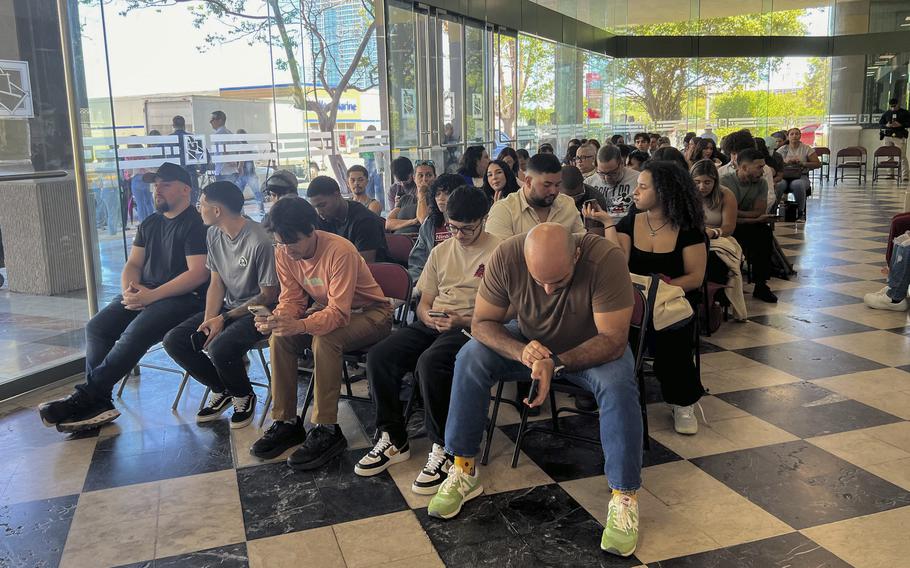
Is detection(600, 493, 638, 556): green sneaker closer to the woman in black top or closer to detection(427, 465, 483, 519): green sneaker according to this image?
detection(427, 465, 483, 519): green sneaker

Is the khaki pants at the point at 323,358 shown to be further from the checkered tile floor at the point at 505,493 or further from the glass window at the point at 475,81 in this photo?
the glass window at the point at 475,81

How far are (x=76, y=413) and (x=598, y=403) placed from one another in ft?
8.60

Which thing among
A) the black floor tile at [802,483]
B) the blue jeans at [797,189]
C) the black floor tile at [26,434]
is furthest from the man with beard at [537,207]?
the blue jeans at [797,189]

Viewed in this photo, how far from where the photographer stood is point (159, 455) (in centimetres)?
342

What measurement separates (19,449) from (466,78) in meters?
8.14

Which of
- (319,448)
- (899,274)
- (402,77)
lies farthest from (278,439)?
(402,77)

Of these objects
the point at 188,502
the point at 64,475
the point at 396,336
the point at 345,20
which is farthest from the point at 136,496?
the point at 345,20

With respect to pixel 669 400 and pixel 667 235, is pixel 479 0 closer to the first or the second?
pixel 667 235

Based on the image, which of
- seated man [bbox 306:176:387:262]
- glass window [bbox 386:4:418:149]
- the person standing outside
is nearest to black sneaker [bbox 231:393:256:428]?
seated man [bbox 306:176:387:262]

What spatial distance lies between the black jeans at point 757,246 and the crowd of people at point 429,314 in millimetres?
2551

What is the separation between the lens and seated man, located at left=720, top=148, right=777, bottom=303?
6.12 metres

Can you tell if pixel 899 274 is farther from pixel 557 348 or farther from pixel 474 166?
pixel 557 348

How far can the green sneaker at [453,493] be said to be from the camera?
9.04 ft

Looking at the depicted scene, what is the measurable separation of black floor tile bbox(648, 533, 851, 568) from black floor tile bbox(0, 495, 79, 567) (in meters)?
2.08
